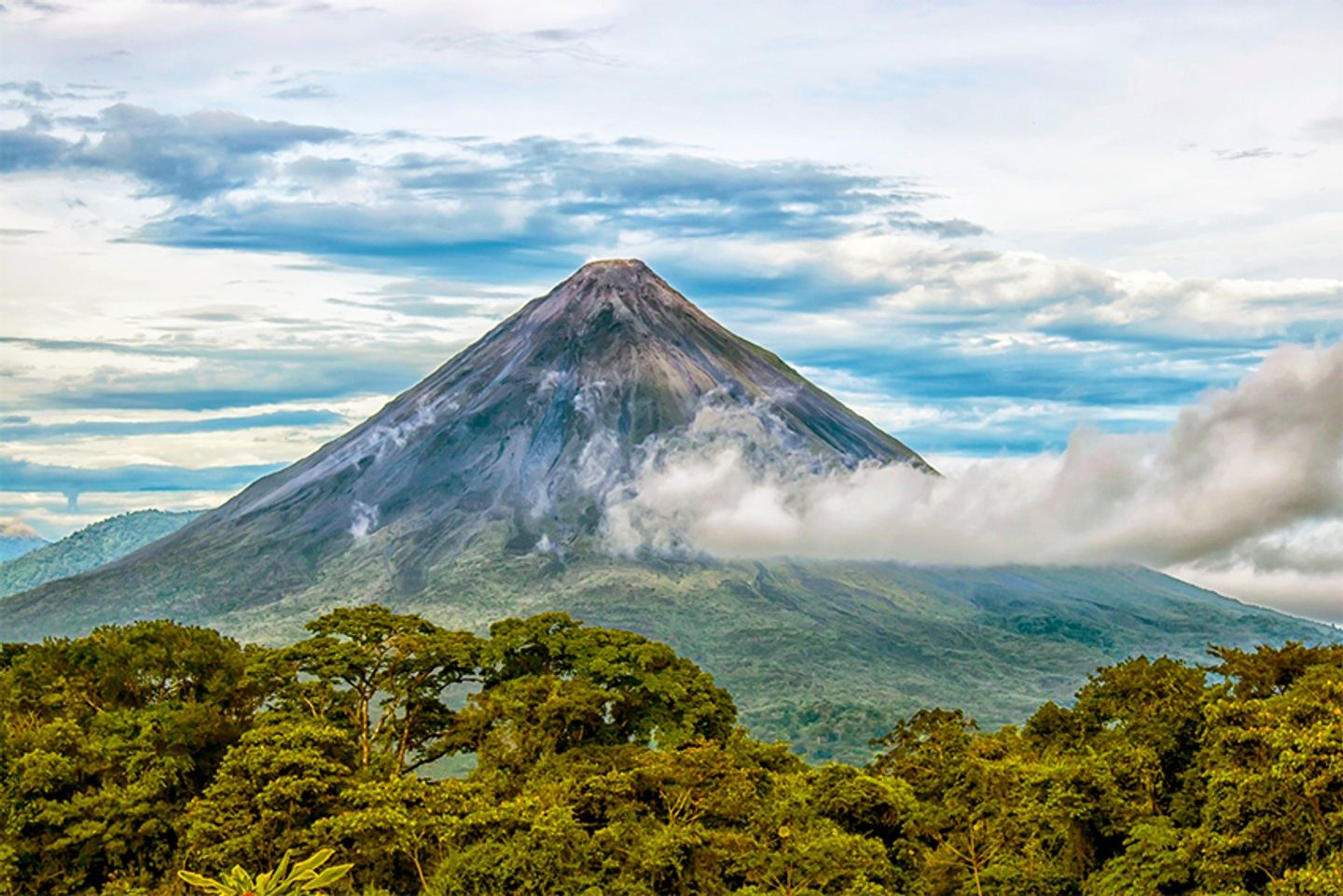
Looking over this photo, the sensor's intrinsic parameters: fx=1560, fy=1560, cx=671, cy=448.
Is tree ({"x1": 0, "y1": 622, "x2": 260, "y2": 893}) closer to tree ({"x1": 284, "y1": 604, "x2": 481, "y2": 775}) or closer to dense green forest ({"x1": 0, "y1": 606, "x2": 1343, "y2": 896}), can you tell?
dense green forest ({"x1": 0, "y1": 606, "x2": 1343, "y2": 896})

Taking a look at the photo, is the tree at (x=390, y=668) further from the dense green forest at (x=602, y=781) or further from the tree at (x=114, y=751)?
the tree at (x=114, y=751)

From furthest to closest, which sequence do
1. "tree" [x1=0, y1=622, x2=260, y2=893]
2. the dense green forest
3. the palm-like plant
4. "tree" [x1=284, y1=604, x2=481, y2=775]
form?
"tree" [x1=284, y1=604, x2=481, y2=775], "tree" [x1=0, y1=622, x2=260, y2=893], the dense green forest, the palm-like plant

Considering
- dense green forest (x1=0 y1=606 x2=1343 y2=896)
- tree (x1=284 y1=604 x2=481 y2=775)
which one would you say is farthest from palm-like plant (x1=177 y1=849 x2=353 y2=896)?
tree (x1=284 y1=604 x2=481 y2=775)

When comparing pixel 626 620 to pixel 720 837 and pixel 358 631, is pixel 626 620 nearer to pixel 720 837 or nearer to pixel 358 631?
pixel 358 631

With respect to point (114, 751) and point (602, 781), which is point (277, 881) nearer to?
point (602, 781)

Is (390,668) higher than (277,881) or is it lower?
lower

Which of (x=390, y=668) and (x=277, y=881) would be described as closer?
(x=277, y=881)

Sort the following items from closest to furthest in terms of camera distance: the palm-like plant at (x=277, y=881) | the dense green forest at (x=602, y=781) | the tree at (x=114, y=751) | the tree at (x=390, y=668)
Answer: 1. the palm-like plant at (x=277, y=881)
2. the dense green forest at (x=602, y=781)
3. the tree at (x=114, y=751)
4. the tree at (x=390, y=668)

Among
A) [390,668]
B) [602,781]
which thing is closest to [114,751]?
[390,668]

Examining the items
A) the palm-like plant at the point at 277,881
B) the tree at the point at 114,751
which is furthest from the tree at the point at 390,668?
the palm-like plant at the point at 277,881
